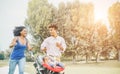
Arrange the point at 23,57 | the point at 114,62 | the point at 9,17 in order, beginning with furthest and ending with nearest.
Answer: the point at 114,62 → the point at 9,17 → the point at 23,57

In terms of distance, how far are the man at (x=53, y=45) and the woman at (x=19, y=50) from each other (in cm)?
27

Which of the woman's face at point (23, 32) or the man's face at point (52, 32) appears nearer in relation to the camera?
the woman's face at point (23, 32)

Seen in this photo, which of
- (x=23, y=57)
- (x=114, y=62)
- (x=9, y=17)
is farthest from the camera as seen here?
(x=114, y=62)

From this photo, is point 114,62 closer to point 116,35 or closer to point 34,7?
point 116,35

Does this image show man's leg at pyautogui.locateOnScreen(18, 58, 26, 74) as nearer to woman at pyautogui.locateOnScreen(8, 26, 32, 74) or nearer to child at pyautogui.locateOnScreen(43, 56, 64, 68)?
woman at pyautogui.locateOnScreen(8, 26, 32, 74)

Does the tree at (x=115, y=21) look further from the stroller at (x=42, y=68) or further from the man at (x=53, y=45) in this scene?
the stroller at (x=42, y=68)

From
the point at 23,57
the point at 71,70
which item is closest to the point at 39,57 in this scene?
the point at 23,57

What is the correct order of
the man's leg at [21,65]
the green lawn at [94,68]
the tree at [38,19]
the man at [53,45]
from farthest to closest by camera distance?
1. the green lawn at [94,68]
2. the tree at [38,19]
3. the man at [53,45]
4. the man's leg at [21,65]

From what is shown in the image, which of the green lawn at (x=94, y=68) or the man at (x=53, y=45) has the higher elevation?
the man at (x=53, y=45)

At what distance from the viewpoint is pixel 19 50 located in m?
4.12

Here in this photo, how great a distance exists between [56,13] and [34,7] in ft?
0.88

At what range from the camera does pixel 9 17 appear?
14.8 ft

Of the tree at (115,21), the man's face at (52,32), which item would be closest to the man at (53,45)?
the man's face at (52,32)

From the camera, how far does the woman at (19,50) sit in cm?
409
